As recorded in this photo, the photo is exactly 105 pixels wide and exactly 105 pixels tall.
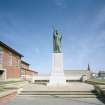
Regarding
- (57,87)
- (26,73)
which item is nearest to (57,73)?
(57,87)

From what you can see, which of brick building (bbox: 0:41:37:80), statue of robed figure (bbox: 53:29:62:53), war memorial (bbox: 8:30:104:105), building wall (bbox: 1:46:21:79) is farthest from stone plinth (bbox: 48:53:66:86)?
building wall (bbox: 1:46:21:79)

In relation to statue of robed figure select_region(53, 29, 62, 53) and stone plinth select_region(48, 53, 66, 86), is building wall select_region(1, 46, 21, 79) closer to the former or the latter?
statue of robed figure select_region(53, 29, 62, 53)

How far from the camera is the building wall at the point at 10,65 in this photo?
37.2 metres

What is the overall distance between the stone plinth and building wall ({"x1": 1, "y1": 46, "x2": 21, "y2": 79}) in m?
16.0

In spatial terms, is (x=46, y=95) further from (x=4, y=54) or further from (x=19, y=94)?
(x=4, y=54)

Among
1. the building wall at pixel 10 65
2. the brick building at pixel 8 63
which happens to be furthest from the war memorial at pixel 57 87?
the building wall at pixel 10 65

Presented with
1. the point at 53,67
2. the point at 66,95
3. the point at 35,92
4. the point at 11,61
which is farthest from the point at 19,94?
the point at 11,61

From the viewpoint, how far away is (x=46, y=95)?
15.7 m

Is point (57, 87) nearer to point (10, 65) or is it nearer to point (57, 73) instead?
point (57, 73)

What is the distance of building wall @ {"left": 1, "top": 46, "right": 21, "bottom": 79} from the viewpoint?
37.2 metres

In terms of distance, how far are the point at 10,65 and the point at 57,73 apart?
19.4 metres

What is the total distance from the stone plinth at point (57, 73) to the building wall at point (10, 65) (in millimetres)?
15987

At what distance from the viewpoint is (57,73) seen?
75.7 feet

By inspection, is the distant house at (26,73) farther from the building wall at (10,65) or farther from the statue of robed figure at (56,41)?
the statue of robed figure at (56,41)
